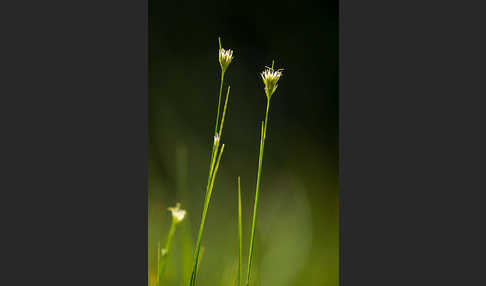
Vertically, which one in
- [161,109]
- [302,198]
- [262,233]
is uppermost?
[161,109]

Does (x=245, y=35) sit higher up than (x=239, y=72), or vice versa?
(x=245, y=35)

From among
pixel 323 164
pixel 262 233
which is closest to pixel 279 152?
pixel 323 164

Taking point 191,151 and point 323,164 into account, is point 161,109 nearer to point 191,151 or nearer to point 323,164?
point 191,151

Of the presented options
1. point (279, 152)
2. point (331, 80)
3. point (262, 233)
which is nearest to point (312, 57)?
point (331, 80)

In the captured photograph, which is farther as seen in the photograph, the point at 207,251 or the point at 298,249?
the point at 298,249

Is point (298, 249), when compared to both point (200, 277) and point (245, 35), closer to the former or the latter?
point (200, 277)

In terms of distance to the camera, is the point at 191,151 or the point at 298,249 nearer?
the point at 191,151
